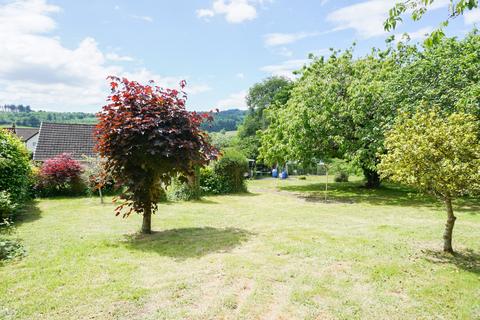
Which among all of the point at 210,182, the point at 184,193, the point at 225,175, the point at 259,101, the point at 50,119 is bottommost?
the point at 184,193

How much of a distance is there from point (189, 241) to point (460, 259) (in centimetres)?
517

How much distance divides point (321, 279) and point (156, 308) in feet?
7.84

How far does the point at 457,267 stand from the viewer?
531 cm

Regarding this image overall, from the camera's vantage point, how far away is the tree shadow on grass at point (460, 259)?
536cm

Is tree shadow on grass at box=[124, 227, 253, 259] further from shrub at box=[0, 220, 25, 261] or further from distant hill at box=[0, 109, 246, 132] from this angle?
distant hill at box=[0, 109, 246, 132]

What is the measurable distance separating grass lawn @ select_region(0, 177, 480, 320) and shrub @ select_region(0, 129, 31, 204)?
1.06 meters

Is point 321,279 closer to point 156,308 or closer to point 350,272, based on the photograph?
point 350,272

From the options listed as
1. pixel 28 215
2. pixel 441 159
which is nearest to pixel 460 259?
pixel 441 159

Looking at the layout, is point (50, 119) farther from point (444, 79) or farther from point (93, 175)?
point (444, 79)

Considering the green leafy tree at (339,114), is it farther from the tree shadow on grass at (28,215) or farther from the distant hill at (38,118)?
the distant hill at (38,118)

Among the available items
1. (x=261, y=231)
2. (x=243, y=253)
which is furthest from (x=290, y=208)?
(x=243, y=253)

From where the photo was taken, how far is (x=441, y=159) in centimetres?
561

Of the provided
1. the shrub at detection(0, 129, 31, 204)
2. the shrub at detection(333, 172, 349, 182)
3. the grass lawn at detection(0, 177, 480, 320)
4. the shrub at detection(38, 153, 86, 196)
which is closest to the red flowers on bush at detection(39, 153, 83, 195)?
the shrub at detection(38, 153, 86, 196)

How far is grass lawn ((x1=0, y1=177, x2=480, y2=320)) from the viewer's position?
3.91 m
